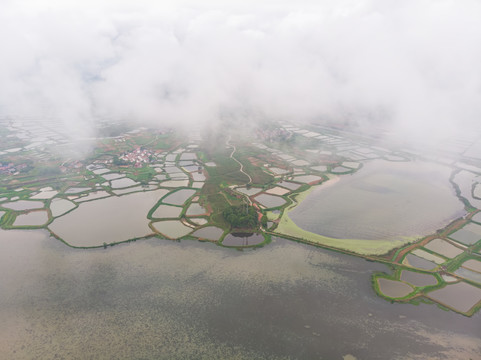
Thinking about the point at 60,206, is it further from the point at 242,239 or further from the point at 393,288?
the point at 393,288

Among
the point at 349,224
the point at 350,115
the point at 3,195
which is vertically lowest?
the point at 3,195

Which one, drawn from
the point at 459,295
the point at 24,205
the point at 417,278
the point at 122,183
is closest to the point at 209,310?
the point at 417,278

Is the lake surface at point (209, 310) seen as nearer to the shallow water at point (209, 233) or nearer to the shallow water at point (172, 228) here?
the shallow water at point (209, 233)

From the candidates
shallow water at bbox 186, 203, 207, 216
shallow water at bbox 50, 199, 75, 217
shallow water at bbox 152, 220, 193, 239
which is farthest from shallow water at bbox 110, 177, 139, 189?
shallow water at bbox 152, 220, 193, 239

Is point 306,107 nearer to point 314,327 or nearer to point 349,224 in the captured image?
point 349,224

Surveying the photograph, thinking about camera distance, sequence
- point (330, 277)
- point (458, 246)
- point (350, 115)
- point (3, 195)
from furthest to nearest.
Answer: point (350, 115) < point (3, 195) < point (458, 246) < point (330, 277)

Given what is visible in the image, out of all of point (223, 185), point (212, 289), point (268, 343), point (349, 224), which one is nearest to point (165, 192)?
point (223, 185)
